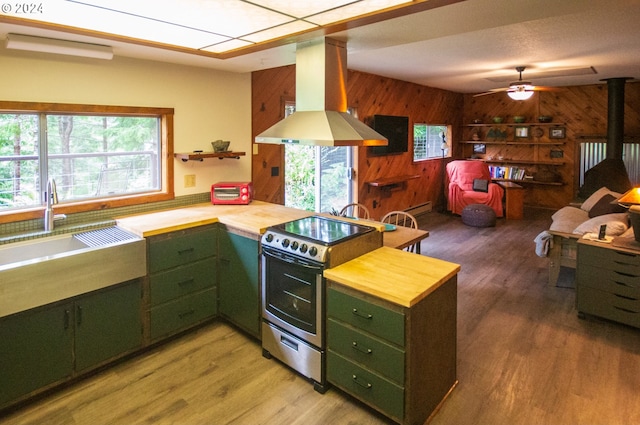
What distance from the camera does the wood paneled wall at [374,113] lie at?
14.7 feet

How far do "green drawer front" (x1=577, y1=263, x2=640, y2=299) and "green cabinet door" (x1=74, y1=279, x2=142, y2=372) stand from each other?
3.51 meters

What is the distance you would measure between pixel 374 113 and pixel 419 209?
2.35m

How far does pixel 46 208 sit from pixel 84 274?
793 millimetres


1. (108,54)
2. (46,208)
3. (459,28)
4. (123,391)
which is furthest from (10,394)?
(459,28)

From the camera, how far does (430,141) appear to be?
832 cm

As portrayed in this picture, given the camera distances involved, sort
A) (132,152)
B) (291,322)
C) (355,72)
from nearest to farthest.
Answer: (291,322)
(132,152)
(355,72)

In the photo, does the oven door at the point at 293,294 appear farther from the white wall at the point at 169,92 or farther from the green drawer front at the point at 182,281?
the white wall at the point at 169,92

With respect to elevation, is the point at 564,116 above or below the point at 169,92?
above

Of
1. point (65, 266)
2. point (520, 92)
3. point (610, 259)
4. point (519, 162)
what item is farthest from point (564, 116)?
point (65, 266)

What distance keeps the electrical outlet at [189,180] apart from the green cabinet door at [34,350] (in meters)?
1.61

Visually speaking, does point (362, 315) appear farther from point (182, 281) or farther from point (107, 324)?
point (107, 324)

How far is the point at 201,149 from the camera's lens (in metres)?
3.91

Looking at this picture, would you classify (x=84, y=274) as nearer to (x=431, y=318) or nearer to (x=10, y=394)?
(x=10, y=394)

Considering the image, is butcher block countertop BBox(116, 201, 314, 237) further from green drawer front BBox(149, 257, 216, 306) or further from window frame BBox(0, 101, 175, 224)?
green drawer front BBox(149, 257, 216, 306)
